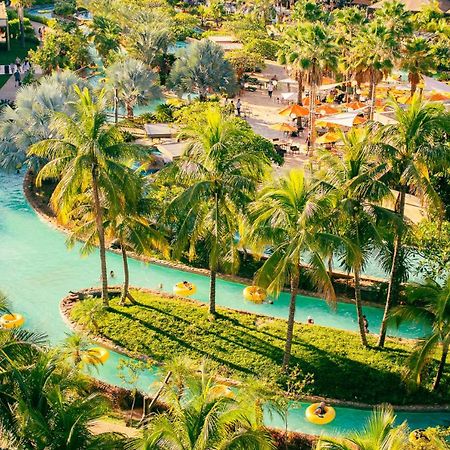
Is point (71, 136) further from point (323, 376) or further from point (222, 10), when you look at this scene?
point (222, 10)

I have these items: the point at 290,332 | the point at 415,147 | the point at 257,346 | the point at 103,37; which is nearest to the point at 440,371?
the point at 290,332

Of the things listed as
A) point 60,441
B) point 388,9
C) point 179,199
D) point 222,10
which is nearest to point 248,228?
point 179,199

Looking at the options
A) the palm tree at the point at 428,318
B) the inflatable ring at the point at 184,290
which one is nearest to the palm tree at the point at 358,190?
the palm tree at the point at 428,318

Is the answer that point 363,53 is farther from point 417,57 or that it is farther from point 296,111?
point 296,111

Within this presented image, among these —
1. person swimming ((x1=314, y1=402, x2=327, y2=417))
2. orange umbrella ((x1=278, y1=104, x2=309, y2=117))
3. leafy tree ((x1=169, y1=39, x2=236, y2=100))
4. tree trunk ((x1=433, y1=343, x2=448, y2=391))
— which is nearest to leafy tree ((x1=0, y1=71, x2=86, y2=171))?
leafy tree ((x1=169, y1=39, x2=236, y2=100))

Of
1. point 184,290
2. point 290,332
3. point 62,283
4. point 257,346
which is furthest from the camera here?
point 62,283

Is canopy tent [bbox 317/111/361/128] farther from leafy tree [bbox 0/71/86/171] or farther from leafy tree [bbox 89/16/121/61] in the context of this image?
leafy tree [bbox 89/16/121/61]

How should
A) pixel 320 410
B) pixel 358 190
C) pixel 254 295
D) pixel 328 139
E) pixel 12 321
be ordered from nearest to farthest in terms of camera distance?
pixel 320 410 → pixel 358 190 → pixel 12 321 → pixel 254 295 → pixel 328 139
